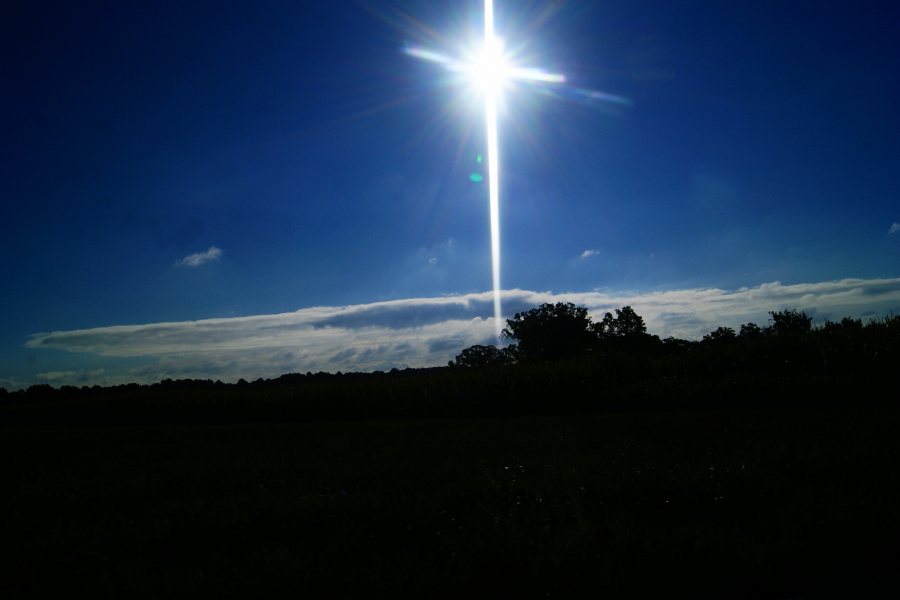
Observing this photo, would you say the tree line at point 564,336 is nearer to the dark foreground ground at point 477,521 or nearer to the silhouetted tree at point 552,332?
the silhouetted tree at point 552,332

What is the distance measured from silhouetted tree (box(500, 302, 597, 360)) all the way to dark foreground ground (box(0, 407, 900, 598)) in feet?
132

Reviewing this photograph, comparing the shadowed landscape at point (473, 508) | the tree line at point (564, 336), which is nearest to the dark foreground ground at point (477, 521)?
the shadowed landscape at point (473, 508)

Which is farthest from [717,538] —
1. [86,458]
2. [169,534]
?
[86,458]

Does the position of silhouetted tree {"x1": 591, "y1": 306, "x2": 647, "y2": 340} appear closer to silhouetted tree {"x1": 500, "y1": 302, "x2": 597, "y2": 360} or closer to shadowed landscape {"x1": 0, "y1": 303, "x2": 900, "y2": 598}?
silhouetted tree {"x1": 500, "y1": 302, "x2": 597, "y2": 360}

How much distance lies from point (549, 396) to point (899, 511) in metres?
10.5

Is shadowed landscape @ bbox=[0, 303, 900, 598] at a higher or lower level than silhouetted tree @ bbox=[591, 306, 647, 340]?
lower

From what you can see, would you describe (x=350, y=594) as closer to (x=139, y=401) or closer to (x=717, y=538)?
(x=717, y=538)

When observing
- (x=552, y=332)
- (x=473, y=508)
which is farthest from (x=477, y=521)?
(x=552, y=332)

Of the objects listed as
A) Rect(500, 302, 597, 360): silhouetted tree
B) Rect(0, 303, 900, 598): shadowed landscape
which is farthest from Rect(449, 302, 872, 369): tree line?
Rect(0, 303, 900, 598): shadowed landscape

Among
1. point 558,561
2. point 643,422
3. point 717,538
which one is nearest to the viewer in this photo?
point 558,561

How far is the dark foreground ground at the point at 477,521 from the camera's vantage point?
3146 millimetres

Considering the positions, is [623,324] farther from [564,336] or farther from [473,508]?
[473,508]

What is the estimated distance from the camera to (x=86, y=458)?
7684 millimetres

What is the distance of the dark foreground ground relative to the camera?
3.15 meters
